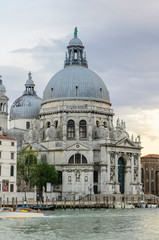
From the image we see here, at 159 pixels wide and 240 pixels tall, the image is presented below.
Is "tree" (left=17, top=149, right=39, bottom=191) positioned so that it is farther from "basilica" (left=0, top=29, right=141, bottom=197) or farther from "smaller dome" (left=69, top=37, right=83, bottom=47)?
"smaller dome" (left=69, top=37, right=83, bottom=47)

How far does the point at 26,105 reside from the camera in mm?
120812

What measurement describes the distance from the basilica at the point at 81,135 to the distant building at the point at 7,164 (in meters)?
18.9

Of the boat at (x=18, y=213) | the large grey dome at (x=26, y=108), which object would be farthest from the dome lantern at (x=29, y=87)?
the boat at (x=18, y=213)

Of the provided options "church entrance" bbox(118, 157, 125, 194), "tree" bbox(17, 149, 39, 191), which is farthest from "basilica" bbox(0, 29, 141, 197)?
"tree" bbox(17, 149, 39, 191)

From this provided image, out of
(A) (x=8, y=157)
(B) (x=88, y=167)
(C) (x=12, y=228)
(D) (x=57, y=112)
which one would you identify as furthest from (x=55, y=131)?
(C) (x=12, y=228)

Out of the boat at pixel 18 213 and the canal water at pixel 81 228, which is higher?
the boat at pixel 18 213

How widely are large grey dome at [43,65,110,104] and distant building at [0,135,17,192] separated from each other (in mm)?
27943

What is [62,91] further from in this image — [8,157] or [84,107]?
[8,157]

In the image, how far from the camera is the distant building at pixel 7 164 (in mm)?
82062

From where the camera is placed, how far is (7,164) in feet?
272

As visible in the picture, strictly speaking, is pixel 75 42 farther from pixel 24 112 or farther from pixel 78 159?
pixel 78 159

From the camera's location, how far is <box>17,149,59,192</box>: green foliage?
9188 cm

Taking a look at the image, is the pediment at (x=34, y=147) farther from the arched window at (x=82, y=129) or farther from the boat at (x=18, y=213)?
the boat at (x=18, y=213)

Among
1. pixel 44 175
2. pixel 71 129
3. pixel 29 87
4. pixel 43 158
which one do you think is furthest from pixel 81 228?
pixel 29 87
